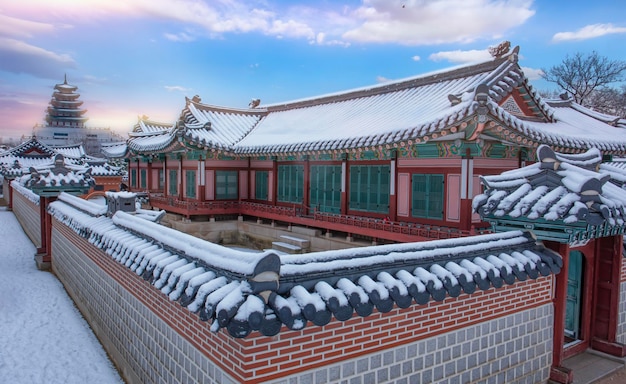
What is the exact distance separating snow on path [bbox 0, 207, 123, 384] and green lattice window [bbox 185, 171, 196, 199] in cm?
701

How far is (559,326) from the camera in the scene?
20.8ft

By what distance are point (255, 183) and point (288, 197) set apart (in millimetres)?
2534

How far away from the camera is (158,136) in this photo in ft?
78.2

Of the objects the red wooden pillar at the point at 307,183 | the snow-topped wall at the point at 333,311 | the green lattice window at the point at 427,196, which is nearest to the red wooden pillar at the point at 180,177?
the red wooden pillar at the point at 307,183

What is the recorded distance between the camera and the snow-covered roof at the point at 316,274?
3.40 metres

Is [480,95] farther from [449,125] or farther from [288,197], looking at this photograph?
[288,197]

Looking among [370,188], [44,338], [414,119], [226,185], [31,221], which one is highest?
[414,119]

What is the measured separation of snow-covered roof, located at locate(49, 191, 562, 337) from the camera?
11.2ft

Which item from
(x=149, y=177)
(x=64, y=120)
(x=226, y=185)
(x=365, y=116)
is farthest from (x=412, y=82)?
(x=64, y=120)

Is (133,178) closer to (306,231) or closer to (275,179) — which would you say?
(275,179)

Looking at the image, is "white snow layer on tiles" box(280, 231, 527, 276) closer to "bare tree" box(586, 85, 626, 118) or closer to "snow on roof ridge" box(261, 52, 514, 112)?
"snow on roof ridge" box(261, 52, 514, 112)

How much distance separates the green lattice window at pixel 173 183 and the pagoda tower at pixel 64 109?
59.5 meters

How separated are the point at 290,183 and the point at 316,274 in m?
13.0

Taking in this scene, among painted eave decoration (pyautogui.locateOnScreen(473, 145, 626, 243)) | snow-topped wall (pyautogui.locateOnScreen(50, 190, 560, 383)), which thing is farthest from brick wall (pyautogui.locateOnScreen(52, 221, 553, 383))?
painted eave decoration (pyautogui.locateOnScreen(473, 145, 626, 243))
